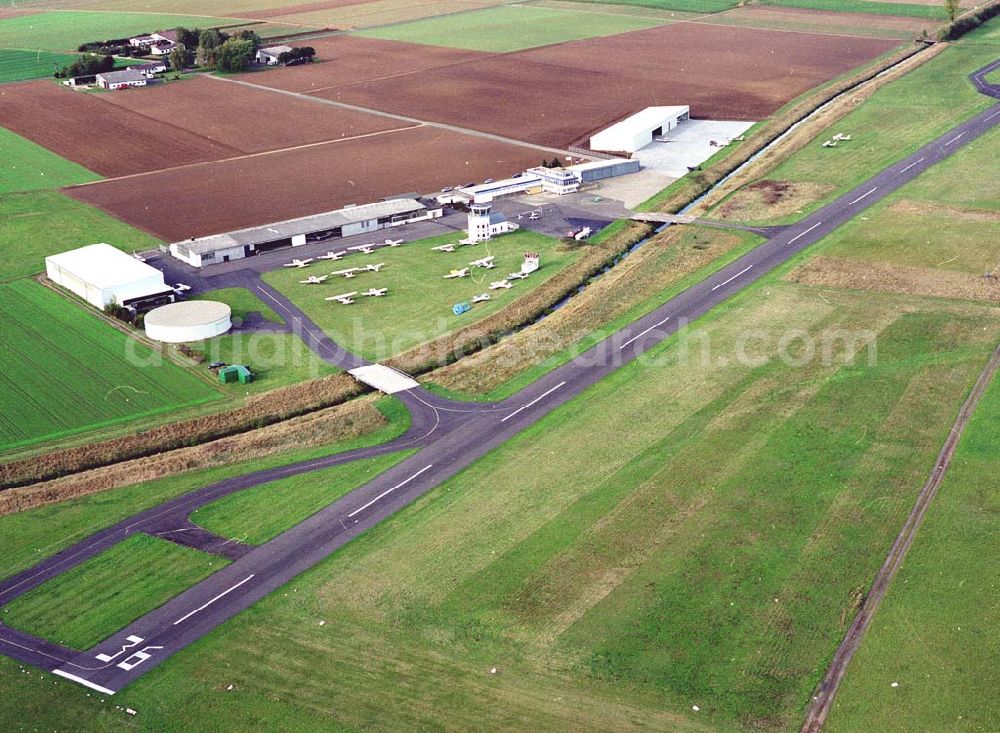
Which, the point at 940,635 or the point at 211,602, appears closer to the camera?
the point at 940,635

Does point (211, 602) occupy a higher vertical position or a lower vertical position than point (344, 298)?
lower

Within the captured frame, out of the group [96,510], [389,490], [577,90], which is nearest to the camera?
[96,510]

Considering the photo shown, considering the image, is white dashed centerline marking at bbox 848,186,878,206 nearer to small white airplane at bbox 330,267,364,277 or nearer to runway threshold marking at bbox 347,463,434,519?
small white airplane at bbox 330,267,364,277

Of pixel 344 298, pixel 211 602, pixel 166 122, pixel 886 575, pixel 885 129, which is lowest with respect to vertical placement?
pixel 211 602

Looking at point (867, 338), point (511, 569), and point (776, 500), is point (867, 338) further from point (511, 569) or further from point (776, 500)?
point (511, 569)

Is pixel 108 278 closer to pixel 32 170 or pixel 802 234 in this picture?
pixel 32 170

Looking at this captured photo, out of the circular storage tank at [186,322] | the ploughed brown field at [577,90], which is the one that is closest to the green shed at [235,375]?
the circular storage tank at [186,322]

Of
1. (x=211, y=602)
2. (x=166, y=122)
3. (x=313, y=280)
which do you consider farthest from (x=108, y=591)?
(x=166, y=122)

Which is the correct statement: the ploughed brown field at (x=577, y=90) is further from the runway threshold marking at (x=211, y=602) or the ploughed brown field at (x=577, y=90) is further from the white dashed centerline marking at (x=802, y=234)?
the runway threshold marking at (x=211, y=602)
